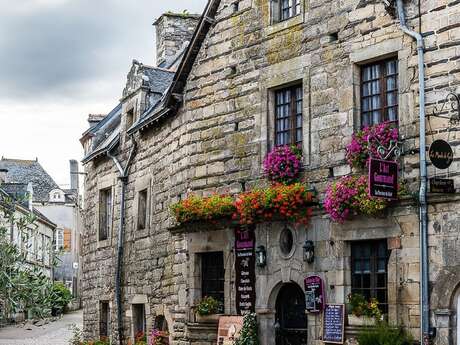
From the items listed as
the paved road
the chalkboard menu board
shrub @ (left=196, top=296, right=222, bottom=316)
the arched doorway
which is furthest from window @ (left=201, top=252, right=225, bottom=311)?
the paved road

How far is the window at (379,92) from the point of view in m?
14.0

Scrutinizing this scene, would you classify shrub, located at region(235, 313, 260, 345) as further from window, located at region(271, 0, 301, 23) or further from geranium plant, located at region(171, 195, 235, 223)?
window, located at region(271, 0, 301, 23)

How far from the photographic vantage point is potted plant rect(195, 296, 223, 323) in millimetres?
16984

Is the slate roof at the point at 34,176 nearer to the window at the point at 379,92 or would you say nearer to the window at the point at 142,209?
the window at the point at 142,209

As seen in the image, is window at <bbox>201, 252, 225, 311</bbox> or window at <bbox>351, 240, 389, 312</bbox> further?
window at <bbox>201, 252, 225, 311</bbox>

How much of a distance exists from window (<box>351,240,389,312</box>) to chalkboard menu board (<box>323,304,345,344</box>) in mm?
389

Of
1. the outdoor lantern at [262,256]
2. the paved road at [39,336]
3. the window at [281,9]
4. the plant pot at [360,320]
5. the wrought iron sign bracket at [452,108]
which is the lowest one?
the paved road at [39,336]

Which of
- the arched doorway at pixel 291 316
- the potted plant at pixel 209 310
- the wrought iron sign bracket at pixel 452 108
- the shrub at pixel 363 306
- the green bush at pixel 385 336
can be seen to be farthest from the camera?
the potted plant at pixel 209 310

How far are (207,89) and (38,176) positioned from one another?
4458cm

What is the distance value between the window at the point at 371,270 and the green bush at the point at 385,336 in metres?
0.46

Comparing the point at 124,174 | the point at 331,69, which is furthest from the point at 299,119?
the point at 124,174

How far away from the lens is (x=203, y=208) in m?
16.8

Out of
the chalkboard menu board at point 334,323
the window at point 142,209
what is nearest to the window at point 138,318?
the window at point 142,209

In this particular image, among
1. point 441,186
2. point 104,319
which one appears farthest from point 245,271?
point 104,319
